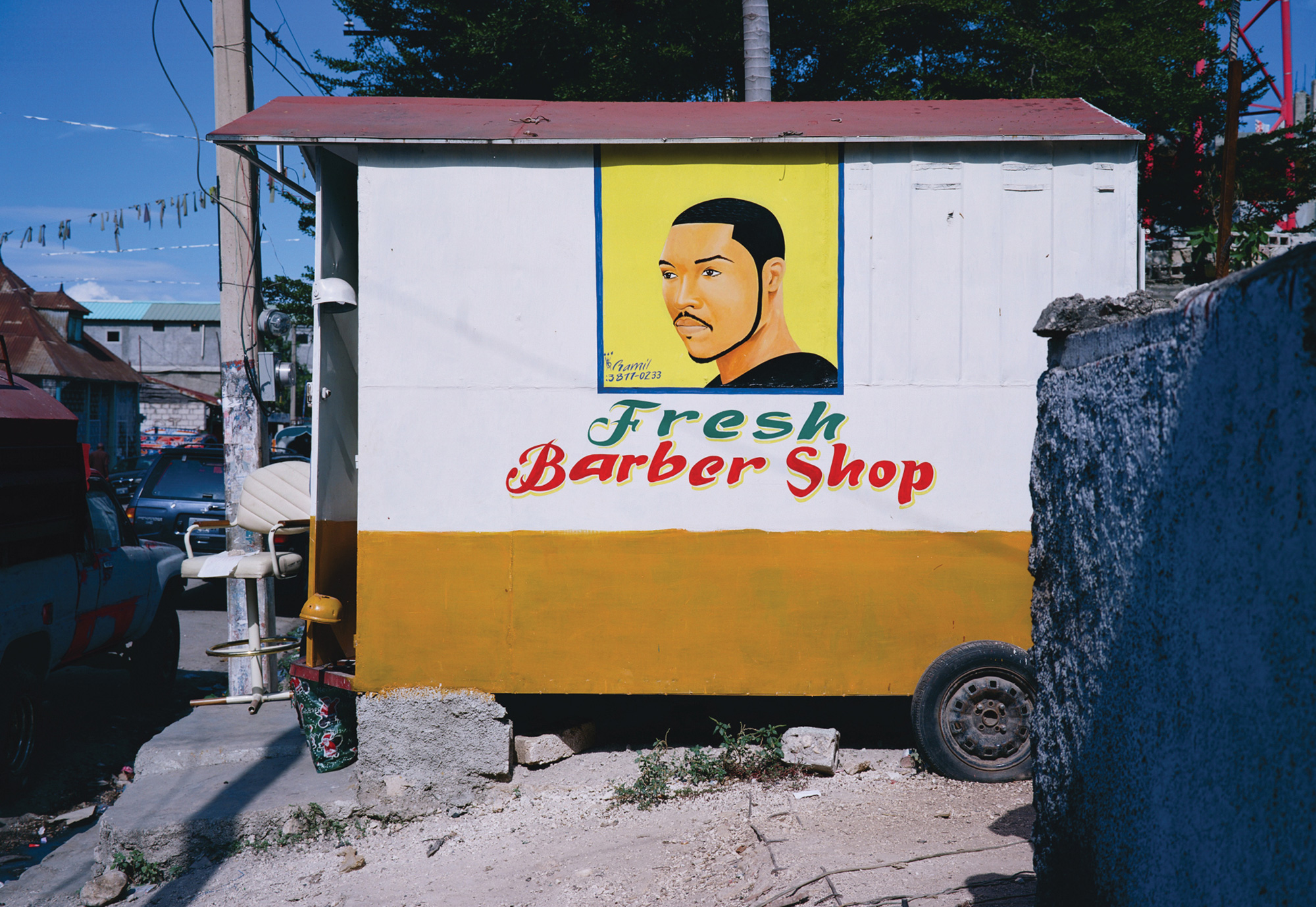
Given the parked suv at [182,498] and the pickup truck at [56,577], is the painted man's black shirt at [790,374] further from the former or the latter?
the parked suv at [182,498]

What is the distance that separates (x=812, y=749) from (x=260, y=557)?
382cm

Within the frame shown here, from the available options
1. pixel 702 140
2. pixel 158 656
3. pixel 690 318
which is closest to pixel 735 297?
pixel 690 318

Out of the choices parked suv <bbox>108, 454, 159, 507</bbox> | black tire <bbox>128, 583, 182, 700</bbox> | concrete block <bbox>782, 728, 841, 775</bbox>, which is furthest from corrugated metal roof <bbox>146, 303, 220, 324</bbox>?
concrete block <bbox>782, 728, 841, 775</bbox>

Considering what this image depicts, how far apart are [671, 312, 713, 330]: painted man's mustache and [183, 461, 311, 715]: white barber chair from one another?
2727 millimetres

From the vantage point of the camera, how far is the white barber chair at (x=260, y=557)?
233 inches

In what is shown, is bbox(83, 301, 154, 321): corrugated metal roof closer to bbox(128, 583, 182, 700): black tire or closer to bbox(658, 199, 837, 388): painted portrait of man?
bbox(128, 583, 182, 700): black tire

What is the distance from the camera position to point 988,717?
196 inches

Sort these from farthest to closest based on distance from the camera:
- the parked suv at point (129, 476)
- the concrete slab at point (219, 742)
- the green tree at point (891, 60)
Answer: the parked suv at point (129, 476) < the green tree at point (891, 60) < the concrete slab at point (219, 742)

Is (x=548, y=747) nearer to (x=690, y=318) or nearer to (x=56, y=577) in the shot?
(x=690, y=318)

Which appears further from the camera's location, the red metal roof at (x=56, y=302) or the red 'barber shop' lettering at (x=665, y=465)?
the red metal roof at (x=56, y=302)

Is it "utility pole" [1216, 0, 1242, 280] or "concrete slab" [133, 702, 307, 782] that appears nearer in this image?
"utility pole" [1216, 0, 1242, 280]

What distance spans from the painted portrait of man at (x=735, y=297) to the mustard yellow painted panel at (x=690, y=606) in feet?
3.06

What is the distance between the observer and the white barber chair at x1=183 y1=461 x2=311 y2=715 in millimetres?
5914

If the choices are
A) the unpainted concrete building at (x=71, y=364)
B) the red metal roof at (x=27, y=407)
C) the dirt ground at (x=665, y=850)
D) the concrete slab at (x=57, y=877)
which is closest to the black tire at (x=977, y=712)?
the dirt ground at (x=665, y=850)
